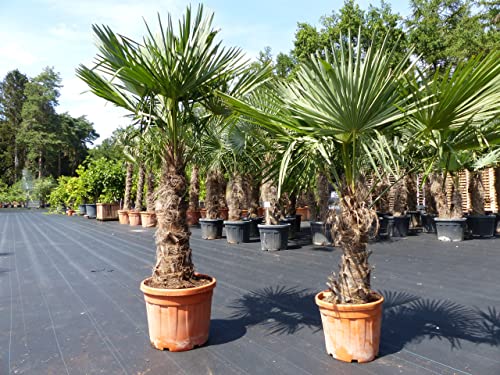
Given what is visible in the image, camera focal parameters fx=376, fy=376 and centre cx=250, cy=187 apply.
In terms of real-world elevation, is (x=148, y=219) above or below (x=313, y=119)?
below

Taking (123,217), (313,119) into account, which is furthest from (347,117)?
(123,217)

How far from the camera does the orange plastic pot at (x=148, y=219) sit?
1255cm

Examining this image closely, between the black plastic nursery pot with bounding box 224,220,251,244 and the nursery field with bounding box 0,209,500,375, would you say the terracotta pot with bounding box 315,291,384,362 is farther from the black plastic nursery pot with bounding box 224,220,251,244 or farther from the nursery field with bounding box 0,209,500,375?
the black plastic nursery pot with bounding box 224,220,251,244

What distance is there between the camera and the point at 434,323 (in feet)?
10.8

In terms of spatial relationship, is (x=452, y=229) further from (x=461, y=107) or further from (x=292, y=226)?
(x=461, y=107)

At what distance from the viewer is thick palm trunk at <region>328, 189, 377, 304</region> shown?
260 cm

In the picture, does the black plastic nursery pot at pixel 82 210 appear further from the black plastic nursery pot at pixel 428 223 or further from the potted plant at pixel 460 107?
the potted plant at pixel 460 107

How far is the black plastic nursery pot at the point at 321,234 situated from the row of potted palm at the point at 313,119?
4939 millimetres

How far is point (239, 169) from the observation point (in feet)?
28.6

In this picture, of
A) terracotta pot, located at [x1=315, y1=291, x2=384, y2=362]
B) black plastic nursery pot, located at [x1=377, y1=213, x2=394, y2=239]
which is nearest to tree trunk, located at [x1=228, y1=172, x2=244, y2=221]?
black plastic nursery pot, located at [x1=377, y1=213, x2=394, y2=239]

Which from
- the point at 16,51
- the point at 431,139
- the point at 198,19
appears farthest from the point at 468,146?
the point at 16,51

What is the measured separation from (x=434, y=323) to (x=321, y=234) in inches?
189

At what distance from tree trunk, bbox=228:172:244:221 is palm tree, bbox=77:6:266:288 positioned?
5507 millimetres

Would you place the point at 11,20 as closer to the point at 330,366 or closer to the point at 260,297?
the point at 260,297
